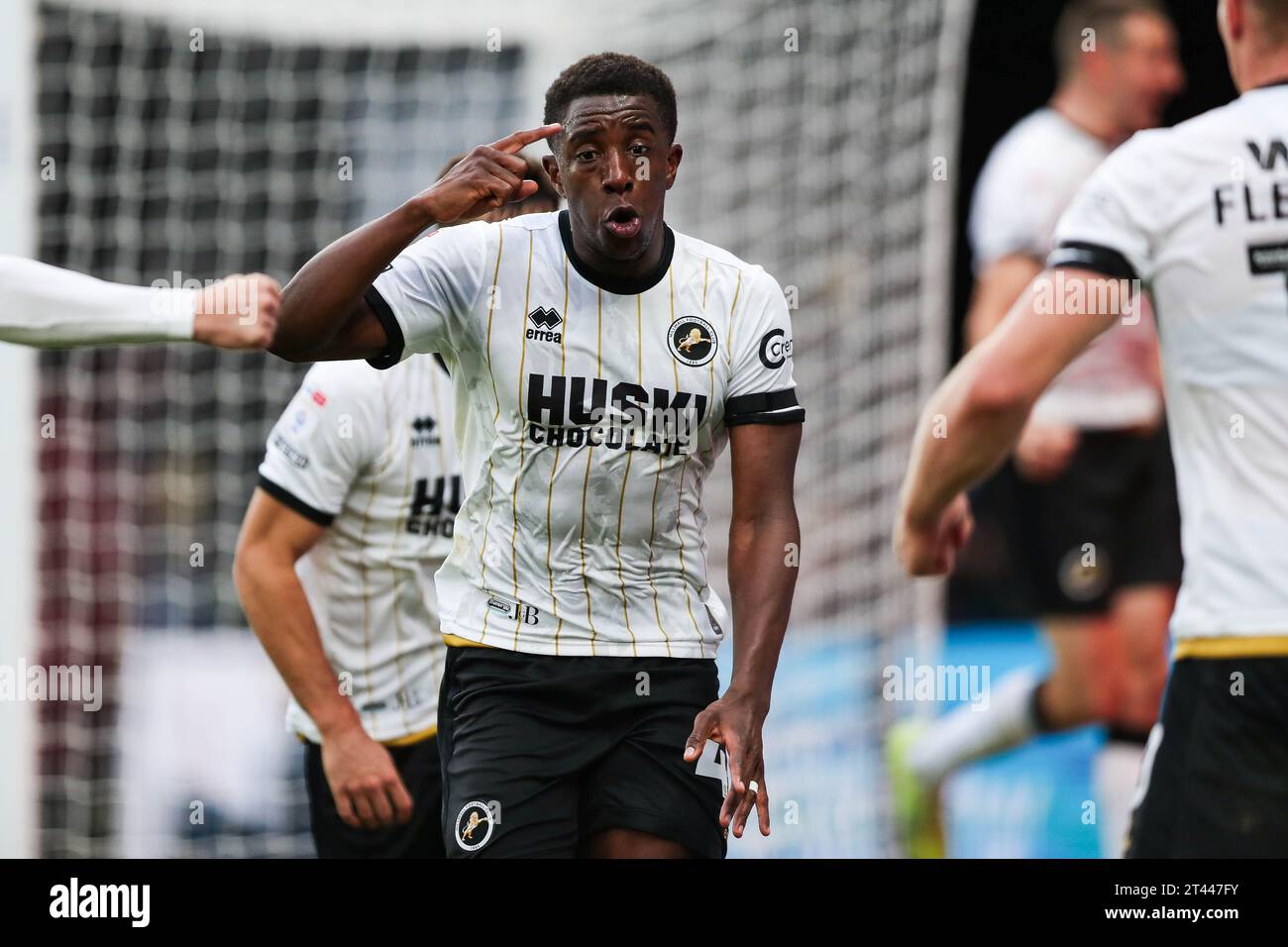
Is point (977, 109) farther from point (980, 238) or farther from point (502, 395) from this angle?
point (502, 395)

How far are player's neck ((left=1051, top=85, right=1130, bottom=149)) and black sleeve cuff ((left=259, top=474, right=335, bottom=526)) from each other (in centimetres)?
389

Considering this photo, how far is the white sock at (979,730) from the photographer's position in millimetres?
6738

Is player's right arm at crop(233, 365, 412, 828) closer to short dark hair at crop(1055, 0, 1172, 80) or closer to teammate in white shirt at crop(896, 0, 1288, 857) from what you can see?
teammate in white shirt at crop(896, 0, 1288, 857)

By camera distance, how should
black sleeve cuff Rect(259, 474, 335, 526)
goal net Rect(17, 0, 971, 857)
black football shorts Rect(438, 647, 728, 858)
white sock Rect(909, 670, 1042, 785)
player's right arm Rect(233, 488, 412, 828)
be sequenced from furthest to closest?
goal net Rect(17, 0, 971, 857) < white sock Rect(909, 670, 1042, 785) < black sleeve cuff Rect(259, 474, 335, 526) < player's right arm Rect(233, 488, 412, 828) < black football shorts Rect(438, 647, 728, 858)

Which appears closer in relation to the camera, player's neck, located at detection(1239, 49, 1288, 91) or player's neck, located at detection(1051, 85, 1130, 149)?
player's neck, located at detection(1239, 49, 1288, 91)

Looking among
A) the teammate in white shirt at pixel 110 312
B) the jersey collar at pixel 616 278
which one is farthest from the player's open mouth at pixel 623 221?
the teammate in white shirt at pixel 110 312

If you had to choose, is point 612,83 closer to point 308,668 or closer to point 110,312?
point 110,312

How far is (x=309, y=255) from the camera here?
746cm

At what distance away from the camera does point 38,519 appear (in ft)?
23.4

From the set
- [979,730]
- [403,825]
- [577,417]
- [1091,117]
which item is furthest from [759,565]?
[1091,117]

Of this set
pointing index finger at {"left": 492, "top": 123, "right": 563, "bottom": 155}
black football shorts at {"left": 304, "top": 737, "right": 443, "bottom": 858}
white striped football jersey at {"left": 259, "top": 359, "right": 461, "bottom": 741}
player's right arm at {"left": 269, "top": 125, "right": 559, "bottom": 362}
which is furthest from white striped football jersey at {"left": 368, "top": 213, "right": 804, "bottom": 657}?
black football shorts at {"left": 304, "top": 737, "right": 443, "bottom": 858}

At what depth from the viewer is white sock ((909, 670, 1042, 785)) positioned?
6.74 metres

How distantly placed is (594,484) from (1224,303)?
49.4 inches
